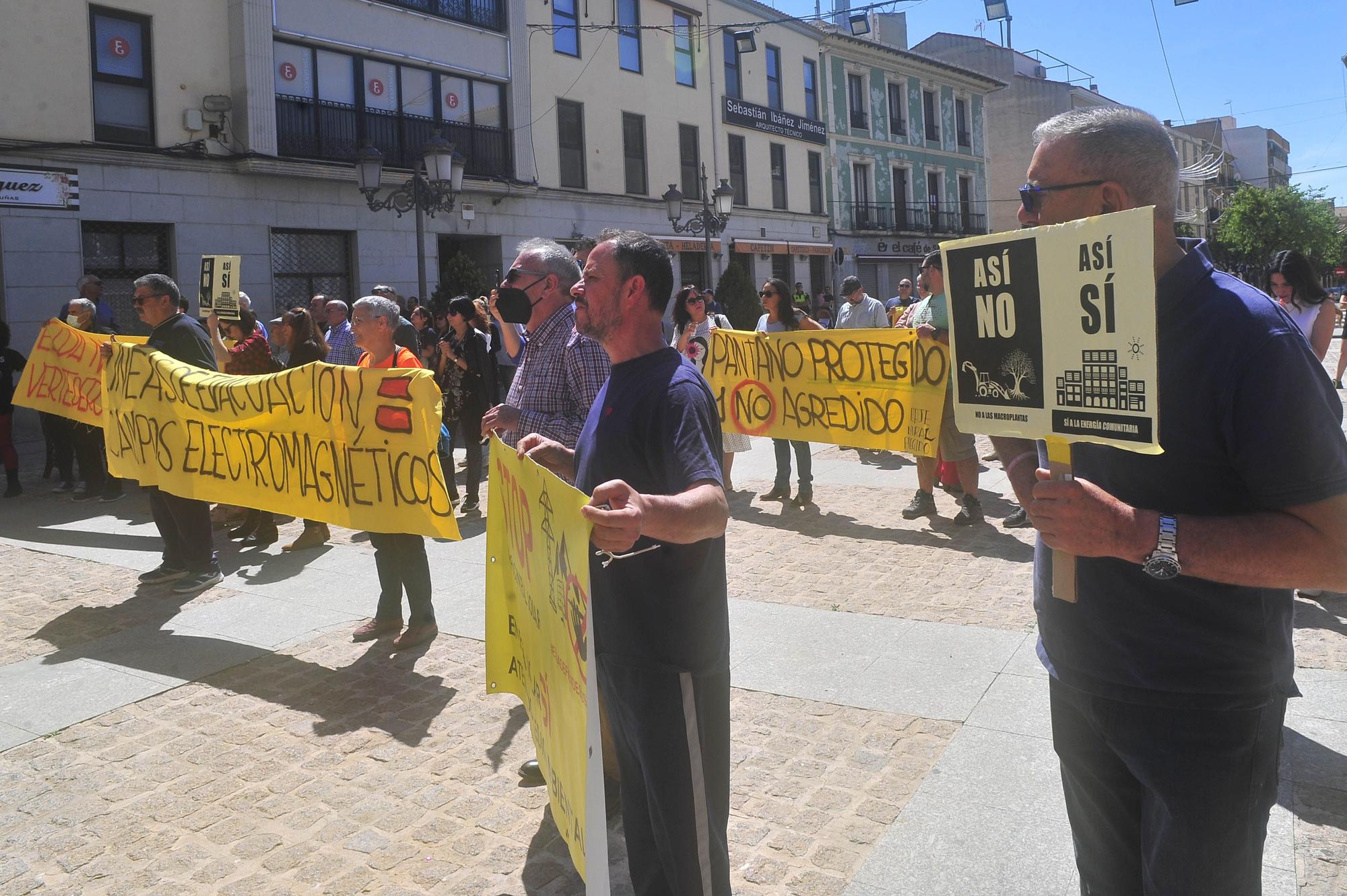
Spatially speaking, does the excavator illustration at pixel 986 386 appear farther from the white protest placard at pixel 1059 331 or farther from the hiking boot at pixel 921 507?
the hiking boot at pixel 921 507

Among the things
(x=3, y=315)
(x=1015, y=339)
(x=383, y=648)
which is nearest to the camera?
(x=1015, y=339)

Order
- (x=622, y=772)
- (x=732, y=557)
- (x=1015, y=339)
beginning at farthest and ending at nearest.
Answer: (x=732, y=557)
(x=622, y=772)
(x=1015, y=339)

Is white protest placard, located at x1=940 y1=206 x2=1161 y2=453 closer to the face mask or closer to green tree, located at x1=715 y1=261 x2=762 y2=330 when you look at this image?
the face mask

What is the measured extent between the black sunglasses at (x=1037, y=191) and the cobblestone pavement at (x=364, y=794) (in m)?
2.23

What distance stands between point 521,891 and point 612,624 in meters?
1.21

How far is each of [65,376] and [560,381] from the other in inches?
289

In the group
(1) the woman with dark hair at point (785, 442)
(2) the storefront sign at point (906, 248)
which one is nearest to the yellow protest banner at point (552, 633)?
(1) the woman with dark hair at point (785, 442)

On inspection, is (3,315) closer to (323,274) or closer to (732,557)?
(323,274)

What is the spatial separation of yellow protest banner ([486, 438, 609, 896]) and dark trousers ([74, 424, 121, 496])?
8850 mm

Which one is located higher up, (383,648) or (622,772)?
(622,772)

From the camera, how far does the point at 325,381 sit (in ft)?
19.7

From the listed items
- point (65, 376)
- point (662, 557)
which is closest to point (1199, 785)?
point (662, 557)

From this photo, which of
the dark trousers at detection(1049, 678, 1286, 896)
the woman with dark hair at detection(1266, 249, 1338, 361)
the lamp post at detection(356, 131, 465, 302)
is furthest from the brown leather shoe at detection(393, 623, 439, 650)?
the lamp post at detection(356, 131, 465, 302)

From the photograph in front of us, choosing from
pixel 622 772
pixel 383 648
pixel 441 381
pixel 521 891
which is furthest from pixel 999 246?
pixel 441 381
